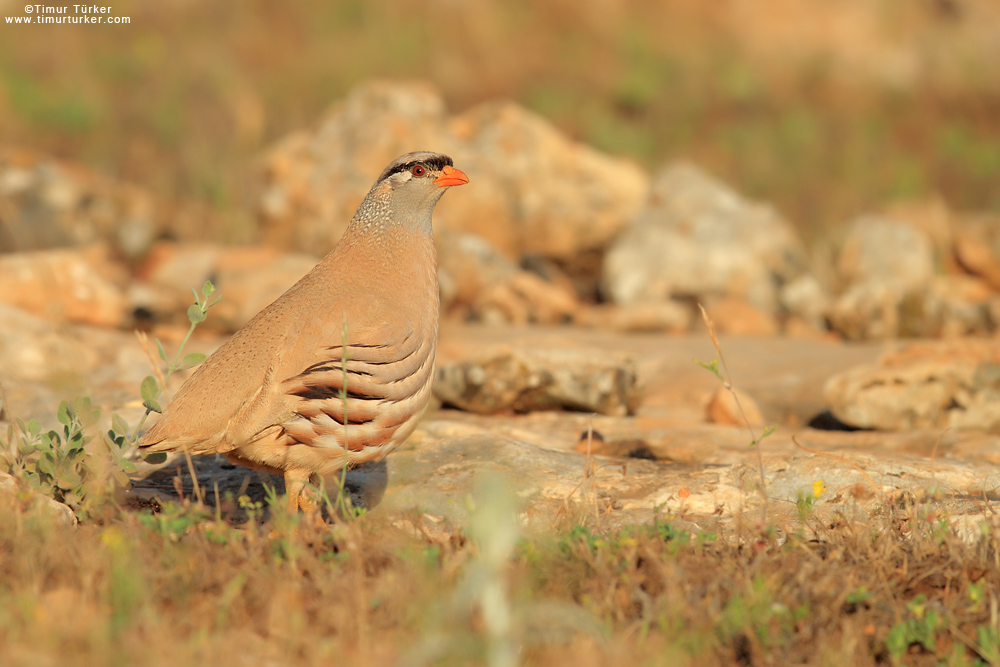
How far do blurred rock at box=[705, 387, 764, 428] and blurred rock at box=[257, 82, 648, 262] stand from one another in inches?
249

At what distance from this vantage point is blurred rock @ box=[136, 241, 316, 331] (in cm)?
855

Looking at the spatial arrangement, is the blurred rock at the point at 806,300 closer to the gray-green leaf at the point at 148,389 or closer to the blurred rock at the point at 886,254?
the blurred rock at the point at 886,254

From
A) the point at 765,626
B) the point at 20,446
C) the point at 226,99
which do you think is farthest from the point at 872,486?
the point at 226,99

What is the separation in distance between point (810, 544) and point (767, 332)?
6.19m

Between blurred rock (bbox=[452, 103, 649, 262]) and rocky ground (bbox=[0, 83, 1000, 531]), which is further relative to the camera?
Result: blurred rock (bbox=[452, 103, 649, 262])

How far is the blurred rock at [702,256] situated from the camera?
37.3 feet

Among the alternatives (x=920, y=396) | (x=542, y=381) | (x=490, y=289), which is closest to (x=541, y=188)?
(x=490, y=289)

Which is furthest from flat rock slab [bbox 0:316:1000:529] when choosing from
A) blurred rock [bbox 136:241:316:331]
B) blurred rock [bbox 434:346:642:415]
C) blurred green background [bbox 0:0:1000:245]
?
blurred green background [bbox 0:0:1000:245]

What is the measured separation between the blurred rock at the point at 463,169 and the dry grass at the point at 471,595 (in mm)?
8755

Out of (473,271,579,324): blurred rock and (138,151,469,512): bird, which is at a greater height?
(473,271,579,324): blurred rock

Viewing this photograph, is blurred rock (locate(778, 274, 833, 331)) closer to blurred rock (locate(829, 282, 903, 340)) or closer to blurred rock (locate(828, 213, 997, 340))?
blurred rock (locate(828, 213, 997, 340))

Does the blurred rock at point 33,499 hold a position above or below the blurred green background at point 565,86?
below

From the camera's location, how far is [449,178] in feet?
15.6

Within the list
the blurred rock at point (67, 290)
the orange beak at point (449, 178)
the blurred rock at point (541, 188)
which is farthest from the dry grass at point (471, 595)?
the blurred rock at point (541, 188)
